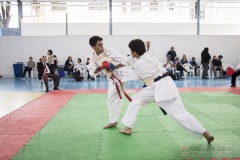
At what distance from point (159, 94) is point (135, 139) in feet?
2.72

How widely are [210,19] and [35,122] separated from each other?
45.4ft

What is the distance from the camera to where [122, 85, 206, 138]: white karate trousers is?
349 centimetres

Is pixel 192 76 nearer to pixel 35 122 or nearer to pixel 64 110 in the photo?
pixel 64 110

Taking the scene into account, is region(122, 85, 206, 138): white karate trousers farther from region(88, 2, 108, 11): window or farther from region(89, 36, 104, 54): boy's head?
region(88, 2, 108, 11): window

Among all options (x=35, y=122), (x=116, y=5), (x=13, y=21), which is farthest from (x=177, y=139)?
(x=13, y=21)

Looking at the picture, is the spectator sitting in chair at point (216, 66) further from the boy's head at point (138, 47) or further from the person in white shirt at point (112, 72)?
the boy's head at point (138, 47)

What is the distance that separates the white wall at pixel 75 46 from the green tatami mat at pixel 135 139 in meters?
9.59

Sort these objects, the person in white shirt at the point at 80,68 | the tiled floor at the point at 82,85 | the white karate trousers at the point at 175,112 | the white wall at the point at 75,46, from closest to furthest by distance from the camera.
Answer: the white karate trousers at the point at 175,112 → the tiled floor at the point at 82,85 → the person in white shirt at the point at 80,68 → the white wall at the point at 75,46

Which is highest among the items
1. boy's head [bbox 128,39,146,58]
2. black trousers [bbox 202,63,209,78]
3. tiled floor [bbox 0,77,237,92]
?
boy's head [bbox 128,39,146,58]

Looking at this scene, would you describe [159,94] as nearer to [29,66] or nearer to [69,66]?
[69,66]

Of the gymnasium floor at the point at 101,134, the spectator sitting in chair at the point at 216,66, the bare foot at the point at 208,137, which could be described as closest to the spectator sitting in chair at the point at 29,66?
the gymnasium floor at the point at 101,134

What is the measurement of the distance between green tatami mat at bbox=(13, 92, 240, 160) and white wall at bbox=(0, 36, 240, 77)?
9.59 m

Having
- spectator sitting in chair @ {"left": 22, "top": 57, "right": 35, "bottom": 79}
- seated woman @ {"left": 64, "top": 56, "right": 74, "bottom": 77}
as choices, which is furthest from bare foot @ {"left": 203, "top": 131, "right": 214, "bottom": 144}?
spectator sitting in chair @ {"left": 22, "top": 57, "right": 35, "bottom": 79}

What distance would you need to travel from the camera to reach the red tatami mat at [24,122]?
3807 mm
